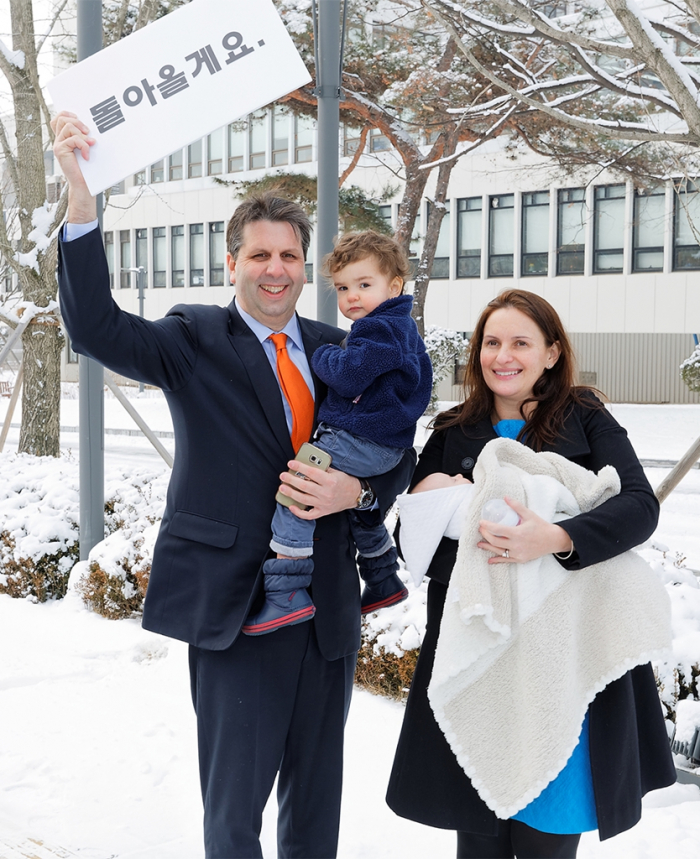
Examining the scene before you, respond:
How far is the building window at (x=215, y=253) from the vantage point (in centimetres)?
3478

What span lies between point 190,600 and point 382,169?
1063 inches

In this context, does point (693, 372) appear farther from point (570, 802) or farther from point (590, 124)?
point (570, 802)

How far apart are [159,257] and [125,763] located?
3538cm

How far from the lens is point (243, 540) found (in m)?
2.55

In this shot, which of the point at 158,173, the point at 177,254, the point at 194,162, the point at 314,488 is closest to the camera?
the point at 314,488

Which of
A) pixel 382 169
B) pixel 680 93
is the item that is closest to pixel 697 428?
pixel 382 169

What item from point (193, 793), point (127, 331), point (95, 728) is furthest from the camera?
point (95, 728)

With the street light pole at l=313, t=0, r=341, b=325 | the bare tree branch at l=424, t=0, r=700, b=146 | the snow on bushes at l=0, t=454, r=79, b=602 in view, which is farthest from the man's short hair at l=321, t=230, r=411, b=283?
the snow on bushes at l=0, t=454, r=79, b=602

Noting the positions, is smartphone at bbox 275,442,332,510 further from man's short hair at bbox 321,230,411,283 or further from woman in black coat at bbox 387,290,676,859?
man's short hair at bbox 321,230,411,283

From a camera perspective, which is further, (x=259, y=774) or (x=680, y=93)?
(x=680, y=93)

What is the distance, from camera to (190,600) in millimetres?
2537

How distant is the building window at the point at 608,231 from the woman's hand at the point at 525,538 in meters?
26.7

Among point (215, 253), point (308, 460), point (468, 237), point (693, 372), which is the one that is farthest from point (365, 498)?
point (215, 253)

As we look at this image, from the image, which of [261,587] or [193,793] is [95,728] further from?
[261,587]
